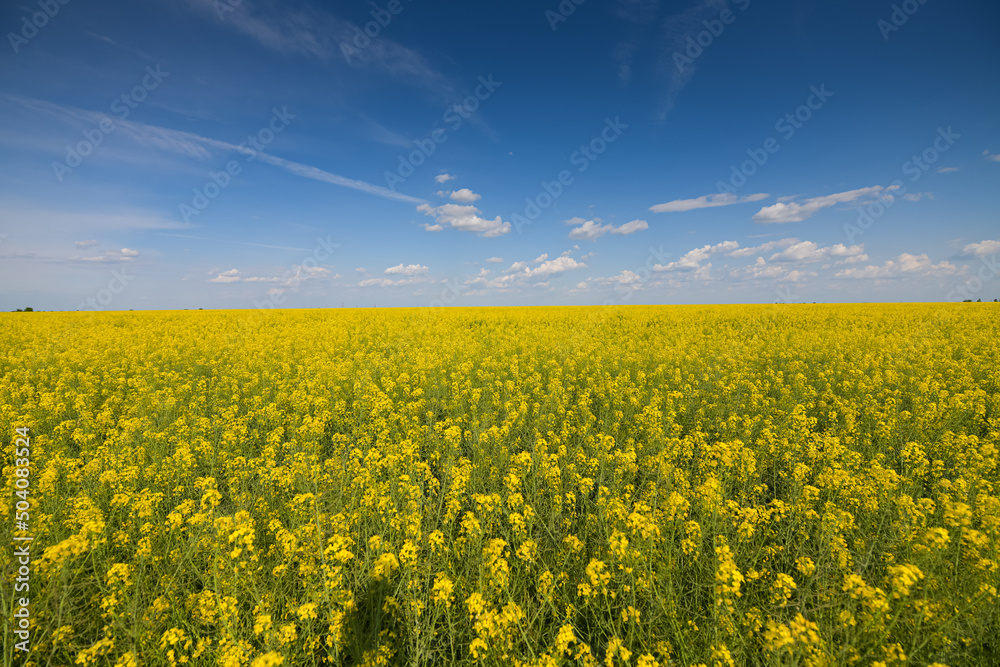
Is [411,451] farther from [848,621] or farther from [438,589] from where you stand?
[848,621]

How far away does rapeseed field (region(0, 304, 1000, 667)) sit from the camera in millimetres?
2689

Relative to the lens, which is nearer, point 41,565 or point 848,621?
point 848,621

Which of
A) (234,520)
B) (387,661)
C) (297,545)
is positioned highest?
(234,520)

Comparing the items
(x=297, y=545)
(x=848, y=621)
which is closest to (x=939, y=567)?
(x=848, y=621)

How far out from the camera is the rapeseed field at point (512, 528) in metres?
2.69

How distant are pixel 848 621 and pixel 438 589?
9.38ft

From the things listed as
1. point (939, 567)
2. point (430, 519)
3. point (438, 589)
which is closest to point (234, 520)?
point (430, 519)

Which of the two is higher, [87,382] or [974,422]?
[87,382]

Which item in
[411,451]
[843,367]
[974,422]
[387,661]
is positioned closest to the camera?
[387,661]

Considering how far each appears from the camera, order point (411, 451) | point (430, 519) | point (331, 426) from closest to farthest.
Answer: point (430, 519) < point (411, 451) < point (331, 426)

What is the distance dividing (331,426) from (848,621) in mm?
7844

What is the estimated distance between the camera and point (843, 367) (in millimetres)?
9922

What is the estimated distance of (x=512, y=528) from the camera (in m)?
3.78

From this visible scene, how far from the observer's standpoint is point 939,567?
3.34 meters
